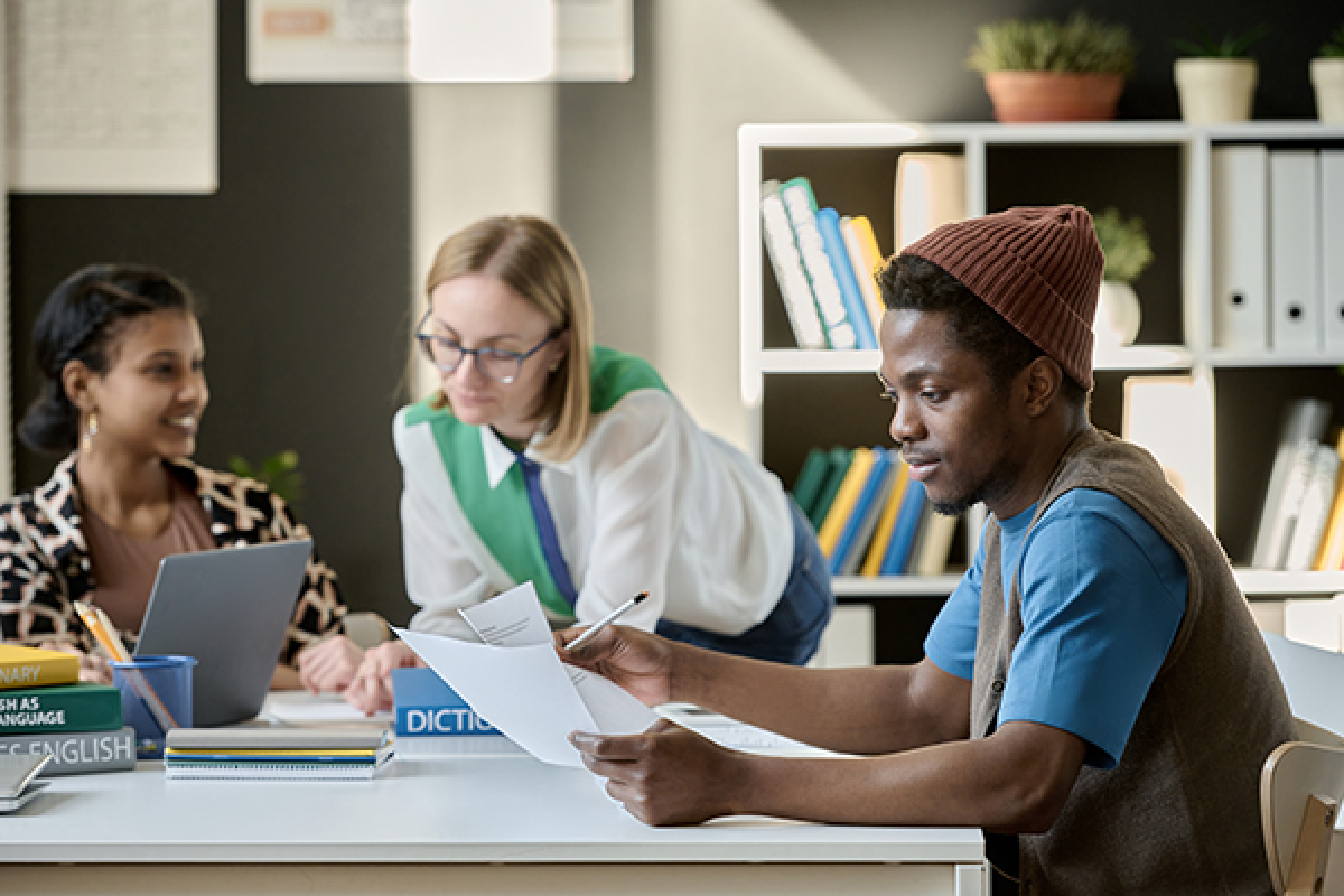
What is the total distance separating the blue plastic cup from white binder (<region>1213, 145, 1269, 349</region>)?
2369 millimetres

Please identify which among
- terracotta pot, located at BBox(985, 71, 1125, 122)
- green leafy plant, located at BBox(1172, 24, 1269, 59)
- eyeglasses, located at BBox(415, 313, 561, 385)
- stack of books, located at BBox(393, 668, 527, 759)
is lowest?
stack of books, located at BBox(393, 668, 527, 759)

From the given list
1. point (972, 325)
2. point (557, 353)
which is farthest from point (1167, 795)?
point (557, 353)

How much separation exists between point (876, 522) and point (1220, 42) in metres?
1.45

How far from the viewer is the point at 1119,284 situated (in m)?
2.98

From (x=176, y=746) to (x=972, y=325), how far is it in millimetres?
875

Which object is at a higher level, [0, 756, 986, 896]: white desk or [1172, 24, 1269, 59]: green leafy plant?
[1172, 24, 1269, 59]: green leafy plant

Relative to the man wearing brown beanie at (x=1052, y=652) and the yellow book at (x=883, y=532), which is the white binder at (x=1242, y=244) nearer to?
the yellow book at (x=883, y=532)

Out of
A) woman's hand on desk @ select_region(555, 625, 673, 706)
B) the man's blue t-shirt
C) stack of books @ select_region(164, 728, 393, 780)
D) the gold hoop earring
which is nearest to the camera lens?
the man's blue t-shirt

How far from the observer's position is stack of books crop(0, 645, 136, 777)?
1.34 metres

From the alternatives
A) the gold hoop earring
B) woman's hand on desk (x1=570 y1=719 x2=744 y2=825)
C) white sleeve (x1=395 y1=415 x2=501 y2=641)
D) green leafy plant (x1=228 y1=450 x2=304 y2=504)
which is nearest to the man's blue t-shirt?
woman's hand on desk (x1=570 y1=719 x2=744 y2=825)

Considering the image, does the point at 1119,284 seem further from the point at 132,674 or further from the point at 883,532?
the point at 132,674

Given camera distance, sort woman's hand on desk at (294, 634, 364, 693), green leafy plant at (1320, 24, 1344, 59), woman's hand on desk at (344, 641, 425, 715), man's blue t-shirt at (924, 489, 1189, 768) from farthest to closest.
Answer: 1. green leafy plant at (1320, 24, 1344, 59)
2. woman's hand on desk at (294, 634, 364, 693)
3. woman's hand on desk at (344, 641, 425, 715)
4. man's blue t-shirt at (924, 489, 1189, 768)

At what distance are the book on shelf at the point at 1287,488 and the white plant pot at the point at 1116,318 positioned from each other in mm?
447

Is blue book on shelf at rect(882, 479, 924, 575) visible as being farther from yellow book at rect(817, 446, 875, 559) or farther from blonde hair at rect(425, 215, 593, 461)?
blonde hair at rect(425, 215, 593, 461)
